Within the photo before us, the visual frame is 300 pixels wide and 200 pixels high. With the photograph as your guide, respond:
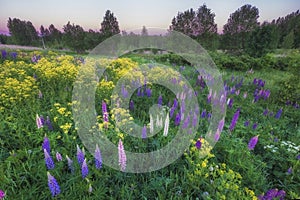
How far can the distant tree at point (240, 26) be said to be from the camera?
27022 mm

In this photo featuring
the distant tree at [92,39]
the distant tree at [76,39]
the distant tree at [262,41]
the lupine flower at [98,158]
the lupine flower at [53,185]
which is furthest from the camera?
the distant tree at [76,39]

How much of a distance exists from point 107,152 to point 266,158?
269 centimetres

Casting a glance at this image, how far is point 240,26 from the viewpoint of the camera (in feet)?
92.5

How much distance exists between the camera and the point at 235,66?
11195 millimetres

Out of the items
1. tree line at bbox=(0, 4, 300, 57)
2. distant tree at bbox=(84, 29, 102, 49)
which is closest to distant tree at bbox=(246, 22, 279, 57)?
tree line at bbox=(0, 4, 300, 57)

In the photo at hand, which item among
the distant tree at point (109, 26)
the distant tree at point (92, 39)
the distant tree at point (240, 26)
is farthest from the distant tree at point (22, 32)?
the distant tree at point (240, 26)

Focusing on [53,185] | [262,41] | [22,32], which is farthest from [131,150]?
[22,32]

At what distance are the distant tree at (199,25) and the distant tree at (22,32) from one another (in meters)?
35.4

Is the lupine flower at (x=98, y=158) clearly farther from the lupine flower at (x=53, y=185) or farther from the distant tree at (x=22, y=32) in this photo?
the distant tree at (x=22, y=32)

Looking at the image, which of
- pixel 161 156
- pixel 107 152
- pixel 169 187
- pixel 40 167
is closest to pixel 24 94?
pixel 40 167

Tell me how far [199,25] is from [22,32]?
1598 inches

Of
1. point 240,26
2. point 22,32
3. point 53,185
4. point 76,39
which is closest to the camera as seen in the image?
point 53,185

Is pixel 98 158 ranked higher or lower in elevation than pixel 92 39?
lower

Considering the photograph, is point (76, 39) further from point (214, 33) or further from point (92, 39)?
point (214, 33)
